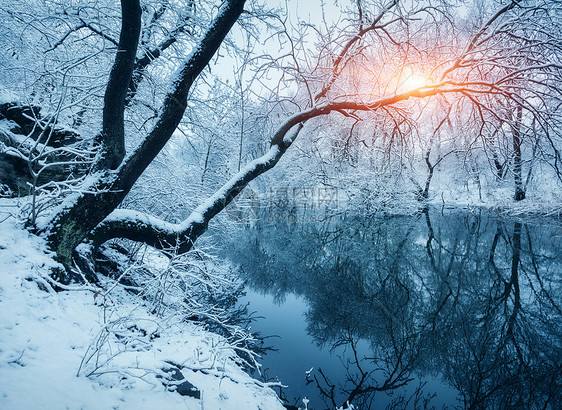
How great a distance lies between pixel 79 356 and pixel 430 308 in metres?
6.65

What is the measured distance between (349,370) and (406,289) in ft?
11.8

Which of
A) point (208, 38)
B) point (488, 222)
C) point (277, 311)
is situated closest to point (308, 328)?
point (277, 311)

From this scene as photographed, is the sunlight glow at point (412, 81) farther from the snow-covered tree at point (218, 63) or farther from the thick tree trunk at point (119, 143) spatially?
the thick tree trunk at point (119, 143)

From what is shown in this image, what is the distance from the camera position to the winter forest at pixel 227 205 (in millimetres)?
2418

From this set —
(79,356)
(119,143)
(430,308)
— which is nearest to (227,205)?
(119,143)

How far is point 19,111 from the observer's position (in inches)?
189

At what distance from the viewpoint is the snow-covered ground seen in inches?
63.7

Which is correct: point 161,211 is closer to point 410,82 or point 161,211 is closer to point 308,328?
point 308,328

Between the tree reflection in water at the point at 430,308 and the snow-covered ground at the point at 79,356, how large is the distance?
7.03 ft

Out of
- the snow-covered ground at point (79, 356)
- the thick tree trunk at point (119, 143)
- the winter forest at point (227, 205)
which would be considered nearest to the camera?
the snow-covered ground at point (79, 356)

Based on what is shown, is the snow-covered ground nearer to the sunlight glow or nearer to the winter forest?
the winter forest

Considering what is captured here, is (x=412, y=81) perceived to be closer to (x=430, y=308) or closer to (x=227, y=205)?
(x=227, y=205)

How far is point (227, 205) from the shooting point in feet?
18.9

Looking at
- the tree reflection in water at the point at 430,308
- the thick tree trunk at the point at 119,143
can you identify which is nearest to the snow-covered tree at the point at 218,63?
the thick tree trunk at the point at 119,143
